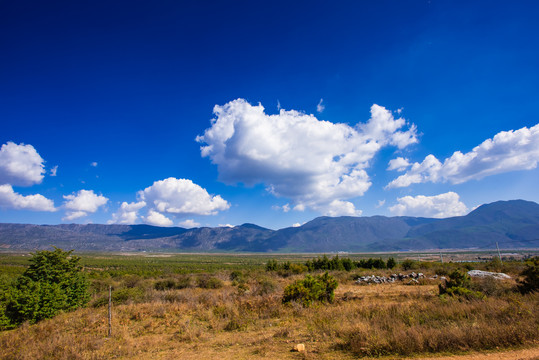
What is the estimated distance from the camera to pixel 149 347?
368 inches

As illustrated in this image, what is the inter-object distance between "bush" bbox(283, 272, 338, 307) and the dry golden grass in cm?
96

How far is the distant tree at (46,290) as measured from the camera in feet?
46.6

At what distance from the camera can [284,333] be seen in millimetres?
9539

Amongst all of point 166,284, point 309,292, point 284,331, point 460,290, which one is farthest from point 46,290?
point 460,290

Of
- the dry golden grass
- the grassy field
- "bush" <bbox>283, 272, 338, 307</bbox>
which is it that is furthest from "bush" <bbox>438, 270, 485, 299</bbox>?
"bush" <bbox>283, 272, 338, 307</bbox>

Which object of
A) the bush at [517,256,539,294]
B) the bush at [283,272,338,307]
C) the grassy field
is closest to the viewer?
the grassy field

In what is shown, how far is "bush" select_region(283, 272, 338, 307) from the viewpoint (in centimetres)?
1467

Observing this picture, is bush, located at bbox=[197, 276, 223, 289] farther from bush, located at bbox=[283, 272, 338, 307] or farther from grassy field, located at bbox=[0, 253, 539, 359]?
bush, located at bbox=[283, 272, 338, 307]

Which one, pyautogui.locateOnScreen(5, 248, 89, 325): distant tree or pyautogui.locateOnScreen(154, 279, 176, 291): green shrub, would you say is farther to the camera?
pyautogui.locateOnScreen(154, 279, 176, 291): green shrub

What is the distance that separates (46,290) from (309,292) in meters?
15.7

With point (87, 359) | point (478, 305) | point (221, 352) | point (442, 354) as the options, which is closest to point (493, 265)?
point (478, 305)

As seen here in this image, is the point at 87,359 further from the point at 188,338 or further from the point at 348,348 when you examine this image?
the point at 348,348

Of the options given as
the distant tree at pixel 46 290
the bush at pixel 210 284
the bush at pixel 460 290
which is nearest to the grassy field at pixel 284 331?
the bush at pixel 460 290

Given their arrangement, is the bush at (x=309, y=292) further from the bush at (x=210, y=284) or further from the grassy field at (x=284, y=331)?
the bush at (x=210, y=284)
